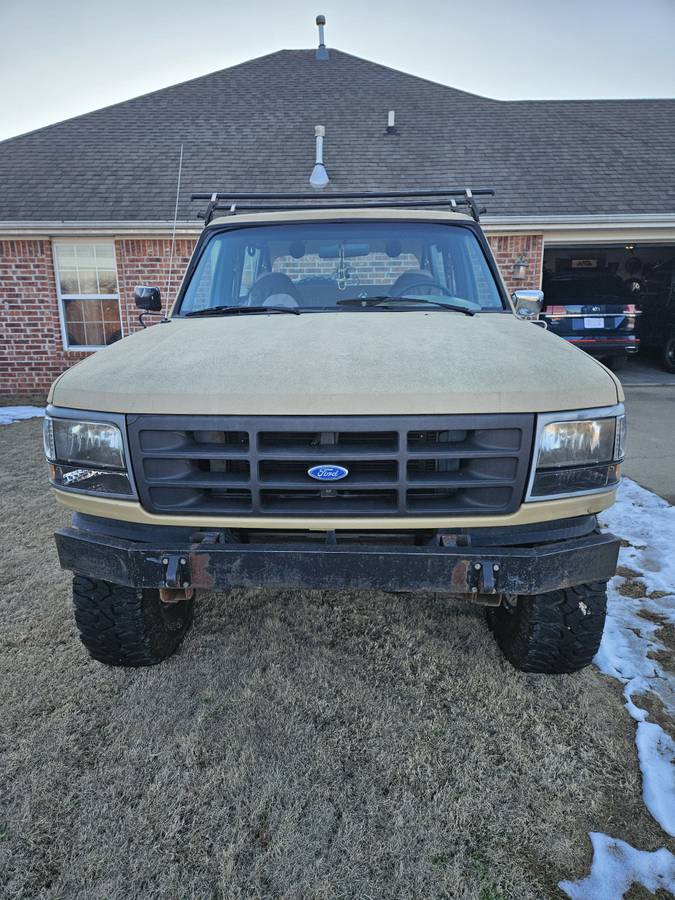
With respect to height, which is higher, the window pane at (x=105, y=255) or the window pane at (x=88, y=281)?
the window pane at (x=105, y=255)

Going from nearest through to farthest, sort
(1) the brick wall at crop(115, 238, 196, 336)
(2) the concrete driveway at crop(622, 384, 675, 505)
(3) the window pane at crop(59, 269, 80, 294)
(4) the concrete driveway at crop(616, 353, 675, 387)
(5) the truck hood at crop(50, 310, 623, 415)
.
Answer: (5) the truck hood at crop(50, 310, 623, 415)
(2) the concrete driveway at crop(622, 384, 675, 505)
(1) the brick wall at crop(115, 238, 196, 336)
(3) the window pane at crop(59, 269, 80, 294)
(4) the concrete driveway at crop(616, 353, 675, 387)

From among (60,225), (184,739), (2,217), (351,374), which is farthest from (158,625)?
(2,217)

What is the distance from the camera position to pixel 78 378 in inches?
84.9

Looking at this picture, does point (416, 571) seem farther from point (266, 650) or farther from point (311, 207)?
point (311, 207)

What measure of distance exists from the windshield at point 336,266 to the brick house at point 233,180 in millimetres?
6603

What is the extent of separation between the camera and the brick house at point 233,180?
9789 millimetres

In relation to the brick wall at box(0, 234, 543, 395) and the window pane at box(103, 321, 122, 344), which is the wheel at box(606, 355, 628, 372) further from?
the window pane at box(103, 321, 122, 344)

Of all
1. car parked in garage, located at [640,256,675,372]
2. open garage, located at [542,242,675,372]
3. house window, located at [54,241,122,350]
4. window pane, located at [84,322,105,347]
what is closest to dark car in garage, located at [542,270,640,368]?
open garage, located at [542,242,675,372]

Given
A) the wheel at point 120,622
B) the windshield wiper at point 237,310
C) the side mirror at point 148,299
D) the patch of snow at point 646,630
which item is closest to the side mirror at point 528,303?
the windshield wiper at point 237,310

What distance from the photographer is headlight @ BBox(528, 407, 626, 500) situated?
76.5 inches

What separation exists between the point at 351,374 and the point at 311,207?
186 cm

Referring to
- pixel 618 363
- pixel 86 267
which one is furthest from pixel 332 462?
pixel 618 363

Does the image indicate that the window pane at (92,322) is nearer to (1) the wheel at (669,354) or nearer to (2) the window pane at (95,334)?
(2) the window pane at (95,334)

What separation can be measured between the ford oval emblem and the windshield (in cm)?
133
